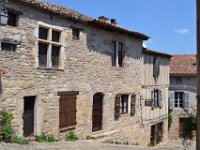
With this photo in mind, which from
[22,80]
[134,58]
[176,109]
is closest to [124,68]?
[134,58]

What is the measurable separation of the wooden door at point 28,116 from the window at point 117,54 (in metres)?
5.92

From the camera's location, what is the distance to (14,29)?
11555mm

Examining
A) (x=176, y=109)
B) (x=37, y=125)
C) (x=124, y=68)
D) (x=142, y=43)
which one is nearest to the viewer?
(x=37, y=125)

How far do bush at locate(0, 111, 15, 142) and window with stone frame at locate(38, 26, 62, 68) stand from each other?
2514mm

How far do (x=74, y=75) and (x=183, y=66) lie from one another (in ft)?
53.8

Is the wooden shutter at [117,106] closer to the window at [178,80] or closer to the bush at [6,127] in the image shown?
the bush at [6,127]

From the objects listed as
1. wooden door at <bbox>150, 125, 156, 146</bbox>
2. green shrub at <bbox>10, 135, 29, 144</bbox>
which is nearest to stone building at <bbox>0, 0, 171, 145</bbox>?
green shrub at <bbox>10, 135, 29, 144</bbox>

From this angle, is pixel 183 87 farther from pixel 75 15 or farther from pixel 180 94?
pixel 75 15

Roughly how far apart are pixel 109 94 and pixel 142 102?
3.88m

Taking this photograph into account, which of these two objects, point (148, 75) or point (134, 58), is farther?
point (148, 75)

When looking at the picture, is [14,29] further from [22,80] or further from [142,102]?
[142,102]

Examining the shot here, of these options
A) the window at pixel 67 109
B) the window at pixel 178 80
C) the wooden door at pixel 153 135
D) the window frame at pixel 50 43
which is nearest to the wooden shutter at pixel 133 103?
the wooden door at pixel 153 135

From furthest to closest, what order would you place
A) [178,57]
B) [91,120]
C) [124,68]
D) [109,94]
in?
[178,57], [124,68], [109,94], [91,120]

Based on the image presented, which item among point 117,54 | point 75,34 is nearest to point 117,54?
point 117,54
